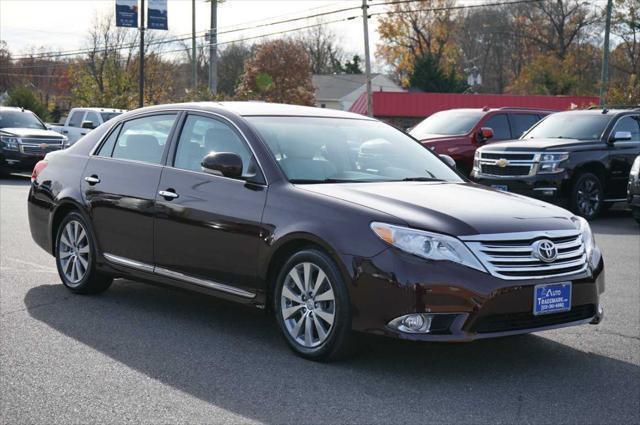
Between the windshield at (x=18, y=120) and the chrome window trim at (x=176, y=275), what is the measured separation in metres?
18.4

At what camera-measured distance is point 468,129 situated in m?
18.9

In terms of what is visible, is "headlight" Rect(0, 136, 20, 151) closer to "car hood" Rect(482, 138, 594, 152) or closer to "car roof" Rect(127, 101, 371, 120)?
"car hood" Rect(482, 138, 594, 152)

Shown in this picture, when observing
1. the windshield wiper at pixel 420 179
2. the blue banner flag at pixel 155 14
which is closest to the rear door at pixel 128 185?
the windshield wiper at pixel 420 179

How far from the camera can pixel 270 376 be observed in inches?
210

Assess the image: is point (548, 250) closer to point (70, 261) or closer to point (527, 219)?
point (527, 219)

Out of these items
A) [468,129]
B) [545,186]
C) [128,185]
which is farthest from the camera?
[468,129]

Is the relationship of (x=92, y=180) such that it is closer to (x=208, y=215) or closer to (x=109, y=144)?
(x=109, y=144)

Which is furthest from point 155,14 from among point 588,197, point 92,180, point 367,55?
point 92,180

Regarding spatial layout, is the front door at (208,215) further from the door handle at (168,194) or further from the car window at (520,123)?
the car window at (520,123)

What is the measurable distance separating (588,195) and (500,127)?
421cm

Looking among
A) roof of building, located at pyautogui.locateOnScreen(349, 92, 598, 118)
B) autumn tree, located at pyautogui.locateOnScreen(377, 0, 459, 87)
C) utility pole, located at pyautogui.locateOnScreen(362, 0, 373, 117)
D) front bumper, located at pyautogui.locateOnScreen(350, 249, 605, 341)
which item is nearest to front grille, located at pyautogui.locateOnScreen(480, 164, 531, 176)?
front bumper, located at pyautogui.locateOnScreen(350, 249, 605, 341)

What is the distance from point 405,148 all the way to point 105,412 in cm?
327

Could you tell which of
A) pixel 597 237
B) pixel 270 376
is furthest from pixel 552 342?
pixel 597 237

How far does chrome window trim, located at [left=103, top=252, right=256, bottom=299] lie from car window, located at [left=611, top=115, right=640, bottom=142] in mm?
11357
